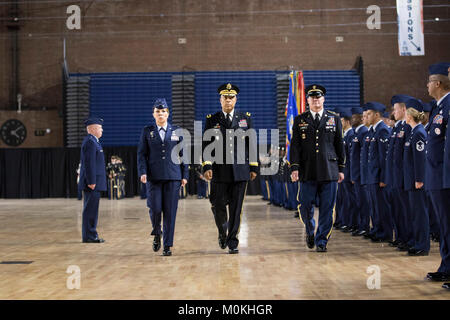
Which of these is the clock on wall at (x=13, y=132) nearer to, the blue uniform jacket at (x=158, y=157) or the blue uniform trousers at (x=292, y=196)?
the blue uniform trousers at (x=292, y=196)

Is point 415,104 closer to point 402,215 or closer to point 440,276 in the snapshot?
point 402,215

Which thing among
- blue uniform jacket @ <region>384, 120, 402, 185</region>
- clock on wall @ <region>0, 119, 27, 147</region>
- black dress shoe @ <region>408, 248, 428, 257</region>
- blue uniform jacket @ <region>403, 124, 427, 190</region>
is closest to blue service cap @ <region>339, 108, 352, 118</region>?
blue uniform jacket @ <region>384, 120, 402, 185</region>

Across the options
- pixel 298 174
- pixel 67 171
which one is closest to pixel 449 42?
pixel 67 171

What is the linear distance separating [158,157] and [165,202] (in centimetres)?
44

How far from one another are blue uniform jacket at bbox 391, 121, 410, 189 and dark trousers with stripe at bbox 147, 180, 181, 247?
2.10 m

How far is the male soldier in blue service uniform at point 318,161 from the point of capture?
215 inches

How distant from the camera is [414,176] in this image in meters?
5.09

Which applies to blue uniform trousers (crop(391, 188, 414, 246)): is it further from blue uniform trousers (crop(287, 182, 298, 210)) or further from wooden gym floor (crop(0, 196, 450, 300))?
blue uniform trousers (crop(287, 182, 298, 210))

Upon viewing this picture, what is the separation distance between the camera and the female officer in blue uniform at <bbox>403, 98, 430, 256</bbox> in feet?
16.6

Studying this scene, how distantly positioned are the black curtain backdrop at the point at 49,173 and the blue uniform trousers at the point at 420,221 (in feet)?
44.1
